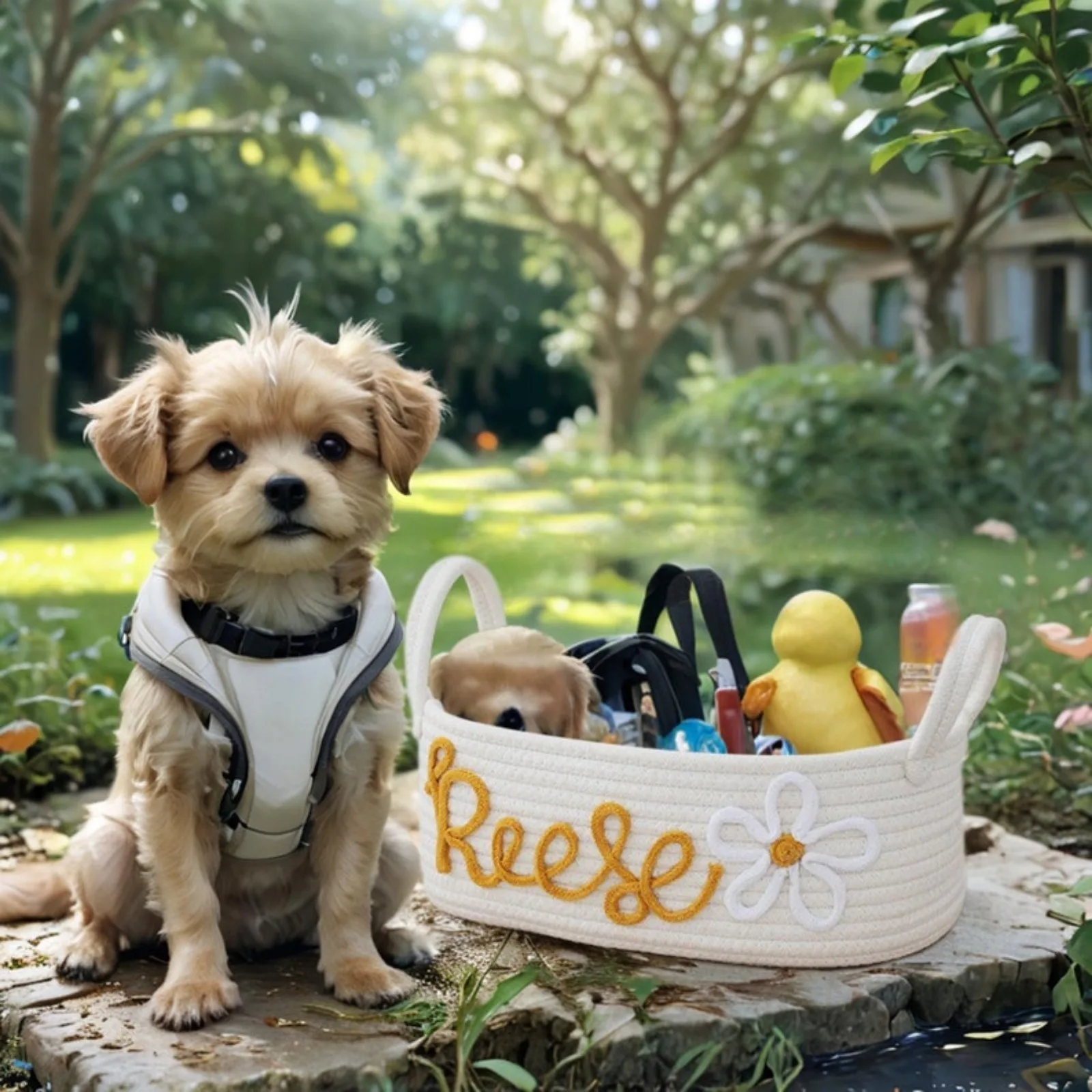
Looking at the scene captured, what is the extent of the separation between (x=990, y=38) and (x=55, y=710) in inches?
120

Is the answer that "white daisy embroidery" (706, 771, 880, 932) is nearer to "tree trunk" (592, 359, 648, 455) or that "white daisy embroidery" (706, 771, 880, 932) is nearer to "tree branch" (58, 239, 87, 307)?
"tree branch" (58, 239, 87, 307)

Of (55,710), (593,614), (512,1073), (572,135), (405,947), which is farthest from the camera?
(572,135)

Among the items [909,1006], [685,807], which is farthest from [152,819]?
[909,1006]

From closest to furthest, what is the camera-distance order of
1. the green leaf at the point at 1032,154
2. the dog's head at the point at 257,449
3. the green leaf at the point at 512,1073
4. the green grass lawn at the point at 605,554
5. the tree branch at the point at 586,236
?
the green leaf at the point at 512,1073 → the dog's head at the point at 257,449 → the green leaf at the point at 1032,154 → the green grass lawn at the point at 605,554 → the tree branch at the point at 586,236

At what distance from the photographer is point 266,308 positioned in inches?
93.3

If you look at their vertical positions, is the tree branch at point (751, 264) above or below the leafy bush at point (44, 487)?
above

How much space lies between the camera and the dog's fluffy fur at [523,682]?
8.21 feet

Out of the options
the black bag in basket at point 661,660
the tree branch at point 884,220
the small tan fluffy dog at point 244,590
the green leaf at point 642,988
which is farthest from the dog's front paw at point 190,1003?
the tree branch at point 884,220

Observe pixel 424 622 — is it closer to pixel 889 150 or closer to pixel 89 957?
pixel 89 957

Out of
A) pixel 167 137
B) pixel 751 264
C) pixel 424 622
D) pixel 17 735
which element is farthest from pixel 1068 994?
pixel 751 264

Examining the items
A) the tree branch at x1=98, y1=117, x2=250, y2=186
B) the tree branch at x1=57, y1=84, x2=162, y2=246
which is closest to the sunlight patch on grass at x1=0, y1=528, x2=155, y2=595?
the tree branch at x1=57, y1=84, x2=162, y2=246

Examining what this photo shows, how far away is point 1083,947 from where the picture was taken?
223 cm

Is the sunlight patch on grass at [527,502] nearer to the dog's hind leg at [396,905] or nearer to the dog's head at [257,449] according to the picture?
the dog's hind leg at [396,905]

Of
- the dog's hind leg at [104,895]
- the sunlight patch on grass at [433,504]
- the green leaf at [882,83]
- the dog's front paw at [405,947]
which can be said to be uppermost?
the green leaf at [882,83]
